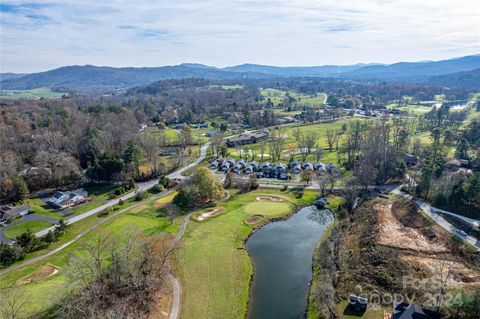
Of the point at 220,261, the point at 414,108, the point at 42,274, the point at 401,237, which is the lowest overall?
the point at 42,274

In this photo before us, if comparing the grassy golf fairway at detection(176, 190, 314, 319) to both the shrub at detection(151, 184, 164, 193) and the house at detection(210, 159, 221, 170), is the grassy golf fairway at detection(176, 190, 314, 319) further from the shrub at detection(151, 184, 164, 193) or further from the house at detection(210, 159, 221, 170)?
the house at detection(210, 159, 221, 170)

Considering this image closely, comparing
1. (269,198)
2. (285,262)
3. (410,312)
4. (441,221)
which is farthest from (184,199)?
(441,221)

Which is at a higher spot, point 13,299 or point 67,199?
point 13,299

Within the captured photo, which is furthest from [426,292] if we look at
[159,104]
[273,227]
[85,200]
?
[159,104]

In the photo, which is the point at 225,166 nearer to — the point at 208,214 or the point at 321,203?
the point at 208,214

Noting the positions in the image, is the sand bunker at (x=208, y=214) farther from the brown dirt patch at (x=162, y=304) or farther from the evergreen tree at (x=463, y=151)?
the evergreen tree at (x=463, y=151)
